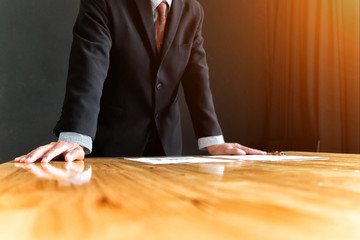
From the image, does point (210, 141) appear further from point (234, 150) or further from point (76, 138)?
point (76, 138)

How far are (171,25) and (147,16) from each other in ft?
0.36

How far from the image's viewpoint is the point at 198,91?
165 cm

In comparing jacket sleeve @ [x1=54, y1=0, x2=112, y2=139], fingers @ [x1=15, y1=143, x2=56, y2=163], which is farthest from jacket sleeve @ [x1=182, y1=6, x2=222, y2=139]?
fingers @ [x1=15, y1=143, x2=56, y2=163]

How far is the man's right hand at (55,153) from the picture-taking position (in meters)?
0.80

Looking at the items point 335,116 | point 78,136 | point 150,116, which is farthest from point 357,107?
point 78,136

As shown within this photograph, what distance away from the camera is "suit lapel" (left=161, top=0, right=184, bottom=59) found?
1421 mm

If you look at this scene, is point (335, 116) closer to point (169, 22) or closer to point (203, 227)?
point (169, 22)

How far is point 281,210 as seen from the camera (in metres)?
0.23

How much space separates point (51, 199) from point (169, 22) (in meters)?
1.26

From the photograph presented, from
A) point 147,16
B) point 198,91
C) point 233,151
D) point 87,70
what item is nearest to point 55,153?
point 87,70

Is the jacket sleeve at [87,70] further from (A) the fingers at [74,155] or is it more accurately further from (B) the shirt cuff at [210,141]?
(B) the shirt cuff at [210,141]

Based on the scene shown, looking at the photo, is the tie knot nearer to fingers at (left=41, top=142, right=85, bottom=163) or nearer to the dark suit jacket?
the dark suit jacket

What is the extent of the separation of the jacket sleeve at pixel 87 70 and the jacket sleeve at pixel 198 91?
0.47m

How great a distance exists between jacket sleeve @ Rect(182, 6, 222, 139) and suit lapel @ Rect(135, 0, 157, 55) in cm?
31
